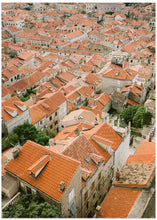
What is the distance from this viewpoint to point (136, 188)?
19.8 metres

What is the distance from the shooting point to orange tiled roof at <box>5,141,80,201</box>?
1816 cm

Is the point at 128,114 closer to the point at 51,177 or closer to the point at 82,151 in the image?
the point at 82,151

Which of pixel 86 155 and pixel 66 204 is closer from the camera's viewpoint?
pixel 66 204

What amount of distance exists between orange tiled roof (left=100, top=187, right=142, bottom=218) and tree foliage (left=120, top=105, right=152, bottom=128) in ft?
69.3

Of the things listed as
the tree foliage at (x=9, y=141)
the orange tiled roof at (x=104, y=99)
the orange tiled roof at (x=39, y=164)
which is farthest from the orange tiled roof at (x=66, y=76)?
the orange tiled roof at (x=39, y=164)

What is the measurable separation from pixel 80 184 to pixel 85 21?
12888cm

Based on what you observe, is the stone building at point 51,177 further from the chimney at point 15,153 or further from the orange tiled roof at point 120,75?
the orange tiled roof at point 120,75

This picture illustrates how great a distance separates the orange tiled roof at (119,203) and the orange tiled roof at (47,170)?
188 inches

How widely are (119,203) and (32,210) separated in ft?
25.5

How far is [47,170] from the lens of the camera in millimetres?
19188

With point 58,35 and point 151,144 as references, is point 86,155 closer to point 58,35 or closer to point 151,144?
point 151,144

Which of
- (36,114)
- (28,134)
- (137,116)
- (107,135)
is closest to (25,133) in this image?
(28,134)

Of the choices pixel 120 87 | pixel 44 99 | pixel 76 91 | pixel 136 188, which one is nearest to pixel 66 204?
pixel 136 188

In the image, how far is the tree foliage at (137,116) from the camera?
40312 mm
